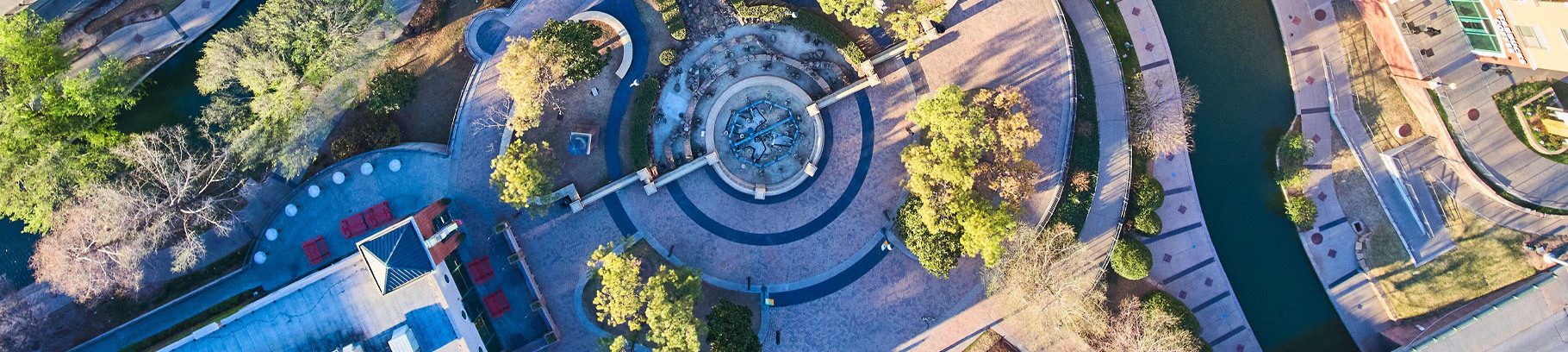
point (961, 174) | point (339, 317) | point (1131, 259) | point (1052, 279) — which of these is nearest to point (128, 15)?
point (339, 317)

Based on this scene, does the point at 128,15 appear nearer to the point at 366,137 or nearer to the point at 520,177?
the point at 366,137

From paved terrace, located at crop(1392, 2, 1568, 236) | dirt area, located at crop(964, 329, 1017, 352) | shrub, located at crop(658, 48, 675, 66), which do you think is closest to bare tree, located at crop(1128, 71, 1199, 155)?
paved terrace, located at crop(1392, 2, 1568, 236)

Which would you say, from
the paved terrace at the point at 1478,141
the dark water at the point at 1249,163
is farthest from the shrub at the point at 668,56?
the paved terrace at the point at 1478,141

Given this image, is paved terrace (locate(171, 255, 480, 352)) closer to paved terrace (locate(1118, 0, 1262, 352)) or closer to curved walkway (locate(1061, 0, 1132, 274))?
curved walkway (locate(1061, 0, 1132, 274))

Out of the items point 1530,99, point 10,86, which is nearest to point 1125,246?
point 1530,99

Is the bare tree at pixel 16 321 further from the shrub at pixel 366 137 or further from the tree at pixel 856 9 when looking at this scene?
the tree at pixel 856 9

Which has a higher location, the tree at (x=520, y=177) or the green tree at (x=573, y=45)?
the green tree at (x=573, y=45)

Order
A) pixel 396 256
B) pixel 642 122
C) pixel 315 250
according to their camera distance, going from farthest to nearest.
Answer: pixel 642 122 < pixel 315 250 < pixel 396 256
